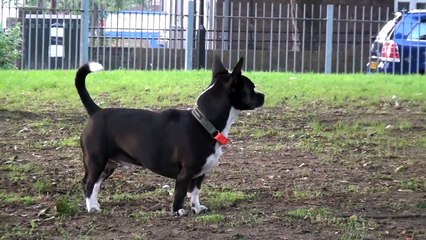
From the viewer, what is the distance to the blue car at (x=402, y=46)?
61.3ft

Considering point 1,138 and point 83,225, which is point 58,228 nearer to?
point 83,225

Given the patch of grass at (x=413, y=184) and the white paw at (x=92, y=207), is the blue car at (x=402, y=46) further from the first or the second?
the white paw at (x=92, y=207)

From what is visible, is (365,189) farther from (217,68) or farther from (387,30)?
(387,30)

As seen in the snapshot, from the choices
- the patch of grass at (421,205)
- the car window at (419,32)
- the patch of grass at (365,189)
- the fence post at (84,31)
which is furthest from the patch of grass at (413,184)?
the car window at (419,32)

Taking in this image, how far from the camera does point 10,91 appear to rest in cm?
1379

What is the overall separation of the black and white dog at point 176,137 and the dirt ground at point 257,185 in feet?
0.88

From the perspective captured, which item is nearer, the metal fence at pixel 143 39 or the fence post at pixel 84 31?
the fence post at pixel 84 31

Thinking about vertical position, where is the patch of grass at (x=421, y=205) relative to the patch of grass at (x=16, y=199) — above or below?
above

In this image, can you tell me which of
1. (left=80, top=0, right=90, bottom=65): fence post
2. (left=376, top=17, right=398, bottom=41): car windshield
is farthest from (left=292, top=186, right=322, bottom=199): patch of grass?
(left=376, top=17, right=398, bottom=41): car windshield

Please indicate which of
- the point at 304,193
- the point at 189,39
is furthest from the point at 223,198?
the point at 189,39

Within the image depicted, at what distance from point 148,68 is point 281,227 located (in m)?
13.1

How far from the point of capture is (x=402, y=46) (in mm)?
18688

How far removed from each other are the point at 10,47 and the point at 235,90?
11431mm

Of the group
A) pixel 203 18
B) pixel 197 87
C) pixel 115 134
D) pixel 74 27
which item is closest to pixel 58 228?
pixel 115 134
